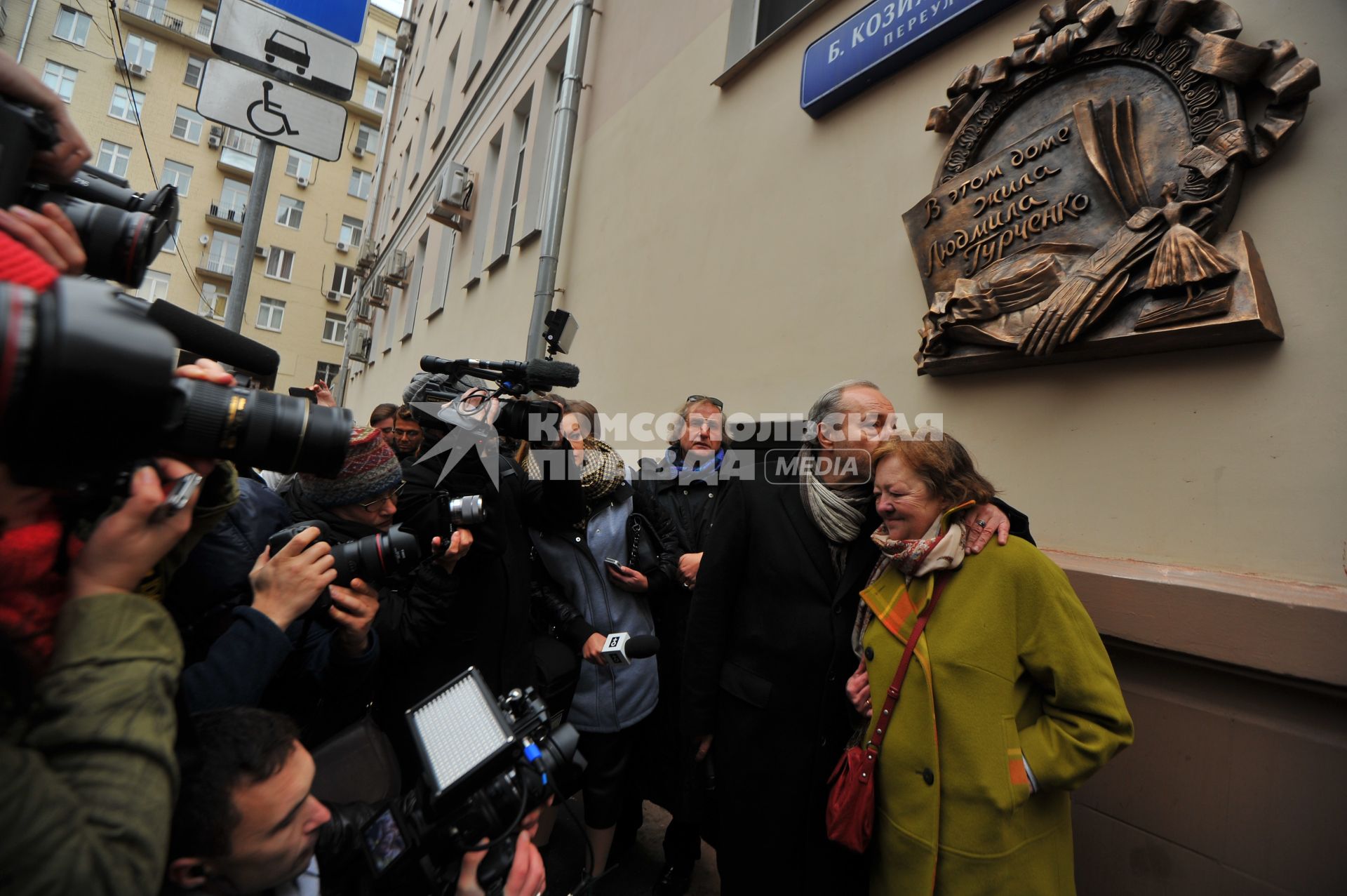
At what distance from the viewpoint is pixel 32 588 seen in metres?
0.81

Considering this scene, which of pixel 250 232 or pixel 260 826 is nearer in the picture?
pixel 260 826

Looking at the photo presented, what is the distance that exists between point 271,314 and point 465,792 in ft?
88.4

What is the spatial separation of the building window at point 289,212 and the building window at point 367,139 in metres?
3.26

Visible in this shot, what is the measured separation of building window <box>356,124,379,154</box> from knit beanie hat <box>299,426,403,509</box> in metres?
27.1

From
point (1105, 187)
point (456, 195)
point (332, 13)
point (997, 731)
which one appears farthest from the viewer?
point (456, 195)

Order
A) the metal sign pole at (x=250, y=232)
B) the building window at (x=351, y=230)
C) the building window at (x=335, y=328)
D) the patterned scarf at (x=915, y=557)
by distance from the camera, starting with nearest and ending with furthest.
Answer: the patterned scarf at (x=915, y=557) < the metal sign pole at (x=250, y=232) < the building window at (x=335, y=328) < the building window at (x=351, y=230)

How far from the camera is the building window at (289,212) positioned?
75.7 ft

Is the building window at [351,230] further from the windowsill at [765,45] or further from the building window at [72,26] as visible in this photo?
the windowsill at [765,45]

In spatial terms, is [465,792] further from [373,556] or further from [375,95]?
[375,95]

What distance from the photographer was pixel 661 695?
2.58m

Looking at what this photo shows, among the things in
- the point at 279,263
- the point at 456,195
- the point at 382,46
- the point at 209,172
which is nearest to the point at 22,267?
the point at 456,195

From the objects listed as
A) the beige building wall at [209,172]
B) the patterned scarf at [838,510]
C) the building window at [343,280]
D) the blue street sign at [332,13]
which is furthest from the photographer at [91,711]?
the building window at [343,280]

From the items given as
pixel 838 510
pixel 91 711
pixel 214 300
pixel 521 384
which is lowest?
pixel 91 711

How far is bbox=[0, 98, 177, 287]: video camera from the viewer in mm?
889
